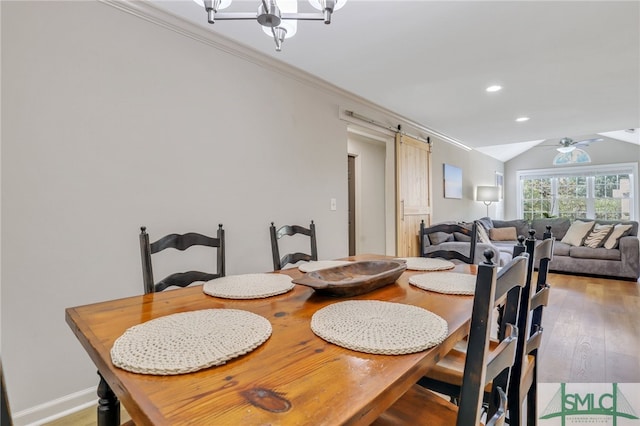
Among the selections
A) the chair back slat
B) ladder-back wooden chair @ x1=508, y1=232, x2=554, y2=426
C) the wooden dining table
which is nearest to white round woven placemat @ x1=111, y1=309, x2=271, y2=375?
the wooden dining table

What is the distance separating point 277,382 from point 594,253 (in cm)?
617

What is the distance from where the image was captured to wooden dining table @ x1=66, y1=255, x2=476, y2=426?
51cm

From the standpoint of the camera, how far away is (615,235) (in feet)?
16.1

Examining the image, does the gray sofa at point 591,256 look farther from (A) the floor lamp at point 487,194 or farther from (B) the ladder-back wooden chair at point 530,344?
(B) the ladder-back wooden chair at point 530,344

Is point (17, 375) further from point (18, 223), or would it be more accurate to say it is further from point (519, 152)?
point (519, 152)

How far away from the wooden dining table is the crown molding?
1798mm

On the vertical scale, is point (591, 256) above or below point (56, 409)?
above

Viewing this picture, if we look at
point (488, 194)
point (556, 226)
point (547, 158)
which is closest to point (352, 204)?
point (488, 194)

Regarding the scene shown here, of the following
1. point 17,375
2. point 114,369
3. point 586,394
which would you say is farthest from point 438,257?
point 17,375

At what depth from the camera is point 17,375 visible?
1504 millimetres

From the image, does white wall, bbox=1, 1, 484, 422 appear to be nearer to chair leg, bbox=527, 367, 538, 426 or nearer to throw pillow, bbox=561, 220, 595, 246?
chair leg, bbox=527, 367, 538, 426

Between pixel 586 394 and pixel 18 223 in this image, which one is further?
pixel 586 394

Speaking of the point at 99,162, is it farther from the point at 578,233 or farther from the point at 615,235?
the point at 578,233

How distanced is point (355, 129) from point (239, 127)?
1.62 m
